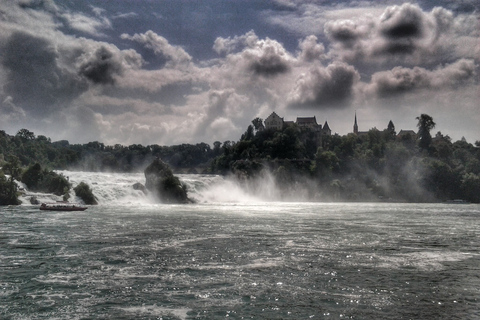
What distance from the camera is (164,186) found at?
75.1m

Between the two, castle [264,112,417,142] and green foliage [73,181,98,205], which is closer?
green foliage [73,181,98,205]

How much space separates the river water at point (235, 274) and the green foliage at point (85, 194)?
33.4m

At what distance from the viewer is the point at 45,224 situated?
119 feet

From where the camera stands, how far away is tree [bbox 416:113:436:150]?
486 feet

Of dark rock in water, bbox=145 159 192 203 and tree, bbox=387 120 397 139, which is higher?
tree, bbox=387 120 397 139

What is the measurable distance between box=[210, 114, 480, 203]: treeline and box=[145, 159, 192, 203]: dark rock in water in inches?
1583

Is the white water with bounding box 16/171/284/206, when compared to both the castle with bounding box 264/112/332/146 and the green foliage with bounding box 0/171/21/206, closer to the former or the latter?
the green foliage with bounding box 0/171/21/206

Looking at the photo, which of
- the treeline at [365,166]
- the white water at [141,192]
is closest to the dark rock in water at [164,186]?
the white water at [141,192]

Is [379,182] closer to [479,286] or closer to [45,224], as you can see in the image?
[45,224]

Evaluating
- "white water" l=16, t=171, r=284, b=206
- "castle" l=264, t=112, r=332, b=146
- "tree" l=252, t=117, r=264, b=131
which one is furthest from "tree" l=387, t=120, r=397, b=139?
"white water" l=16, t=171, r=284, b=206

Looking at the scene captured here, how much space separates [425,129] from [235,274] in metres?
147

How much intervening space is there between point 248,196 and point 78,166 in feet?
226

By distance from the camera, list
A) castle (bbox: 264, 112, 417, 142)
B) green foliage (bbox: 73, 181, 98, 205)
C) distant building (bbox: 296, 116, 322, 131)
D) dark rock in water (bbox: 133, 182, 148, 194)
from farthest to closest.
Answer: distant building (bbox: 296, 116, 322, 131), castle (bbox: 264, 112, 417, 142), dark rock in water (bbox: 133, 182, 148, 194), green foliage (bbox: 73, 181, 98, 205)

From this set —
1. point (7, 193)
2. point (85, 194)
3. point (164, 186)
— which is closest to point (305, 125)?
point (164, 186)
